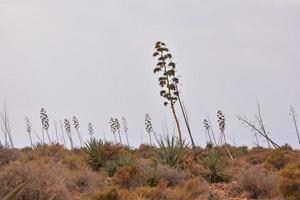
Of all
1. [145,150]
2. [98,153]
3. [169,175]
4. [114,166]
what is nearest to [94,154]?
[98,153]

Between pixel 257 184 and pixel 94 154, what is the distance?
7479 mm

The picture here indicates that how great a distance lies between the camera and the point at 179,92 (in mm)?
22938

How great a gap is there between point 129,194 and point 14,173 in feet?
8.69

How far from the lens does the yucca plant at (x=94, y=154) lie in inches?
714

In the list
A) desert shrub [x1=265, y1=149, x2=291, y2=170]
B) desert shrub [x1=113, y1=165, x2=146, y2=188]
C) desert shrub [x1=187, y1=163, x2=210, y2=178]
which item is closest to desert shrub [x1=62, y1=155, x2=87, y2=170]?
desert shrub [x1=187, y1=163, x2=210, y2=178]

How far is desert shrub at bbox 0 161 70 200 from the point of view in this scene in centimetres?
1024

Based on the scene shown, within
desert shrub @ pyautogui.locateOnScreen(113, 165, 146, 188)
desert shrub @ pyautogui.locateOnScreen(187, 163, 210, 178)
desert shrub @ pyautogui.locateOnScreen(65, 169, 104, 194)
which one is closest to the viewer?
desert shrub @ pyautogui.locateOnScreen(113, 165, 146, 188)

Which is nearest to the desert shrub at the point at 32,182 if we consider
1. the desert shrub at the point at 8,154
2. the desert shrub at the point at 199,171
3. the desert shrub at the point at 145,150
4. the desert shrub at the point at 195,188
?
the desert shrub at the point at 195,188

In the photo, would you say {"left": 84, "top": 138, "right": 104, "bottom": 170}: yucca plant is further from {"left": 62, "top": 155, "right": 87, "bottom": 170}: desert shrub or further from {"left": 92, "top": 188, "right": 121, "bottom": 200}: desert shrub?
{"left": 92, "top": 188, "right": 121, "bottom": 200}: desert shrub

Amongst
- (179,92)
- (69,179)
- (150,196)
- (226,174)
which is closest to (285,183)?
(150,196)

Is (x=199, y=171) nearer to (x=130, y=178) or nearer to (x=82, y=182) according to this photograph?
(x=130, y=178)

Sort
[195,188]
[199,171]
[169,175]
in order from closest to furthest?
[195,188] → [169,175] → [199,171]

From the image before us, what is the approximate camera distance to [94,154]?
61.1 feet

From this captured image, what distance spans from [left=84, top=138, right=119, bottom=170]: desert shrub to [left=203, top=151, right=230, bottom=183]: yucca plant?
390 cm
